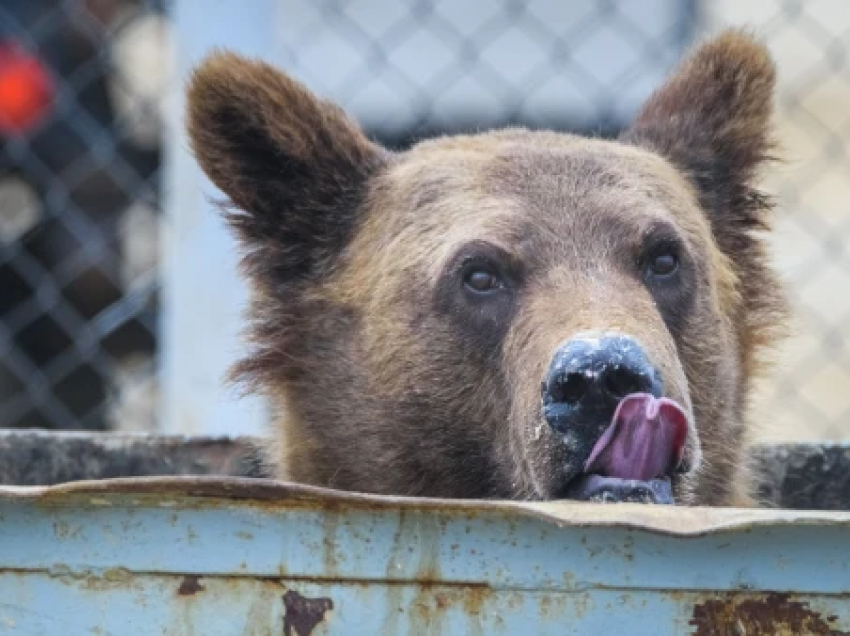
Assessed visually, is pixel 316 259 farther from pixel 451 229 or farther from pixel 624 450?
pixel 624 450

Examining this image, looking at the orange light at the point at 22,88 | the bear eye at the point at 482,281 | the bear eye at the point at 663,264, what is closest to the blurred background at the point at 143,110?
the orange light at the point at 22,88

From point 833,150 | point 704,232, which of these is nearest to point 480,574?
point 704,232

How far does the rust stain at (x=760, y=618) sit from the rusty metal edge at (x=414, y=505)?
0.10m

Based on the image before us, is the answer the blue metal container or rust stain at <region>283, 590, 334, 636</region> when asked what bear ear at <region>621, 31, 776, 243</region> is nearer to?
the blue metal container

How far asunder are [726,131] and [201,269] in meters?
1.58

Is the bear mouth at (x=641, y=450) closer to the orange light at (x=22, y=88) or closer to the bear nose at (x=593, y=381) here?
the bear nose at (x=593, y=381)

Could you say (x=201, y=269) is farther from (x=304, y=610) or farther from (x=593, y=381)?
(x=304, y=610)

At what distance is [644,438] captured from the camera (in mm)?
2514

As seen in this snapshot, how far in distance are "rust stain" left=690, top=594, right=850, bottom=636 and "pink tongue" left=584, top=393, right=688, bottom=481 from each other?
1.99ft

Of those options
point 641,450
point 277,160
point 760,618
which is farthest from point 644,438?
point 277,160

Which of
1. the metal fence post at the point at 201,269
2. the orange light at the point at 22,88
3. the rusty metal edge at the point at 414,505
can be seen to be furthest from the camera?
the orange light at the point at 22,88

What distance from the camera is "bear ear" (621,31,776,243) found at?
12.2 feet

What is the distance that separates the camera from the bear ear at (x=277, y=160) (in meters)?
3.46

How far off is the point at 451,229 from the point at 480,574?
1.48m
